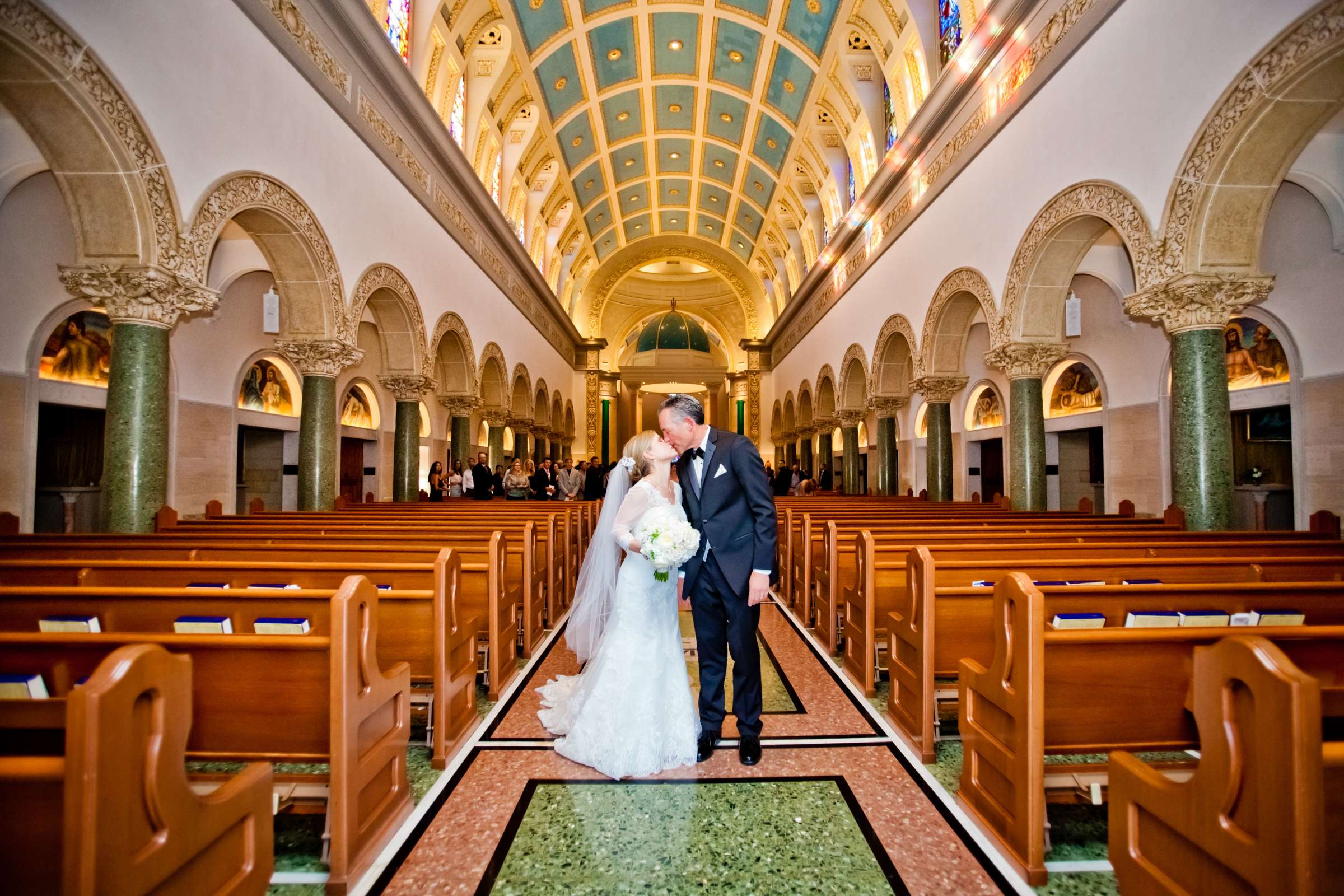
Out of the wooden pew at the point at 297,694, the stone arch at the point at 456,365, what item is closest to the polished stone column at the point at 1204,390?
the wooden pew at the point at 297,694

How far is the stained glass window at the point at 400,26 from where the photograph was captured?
9070 millimetres

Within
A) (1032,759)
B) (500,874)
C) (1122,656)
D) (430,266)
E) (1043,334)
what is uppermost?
(430,266)

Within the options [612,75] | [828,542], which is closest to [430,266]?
[612,75]

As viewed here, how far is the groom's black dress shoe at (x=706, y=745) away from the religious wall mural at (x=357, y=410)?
10.7 meters

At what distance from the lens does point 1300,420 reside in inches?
278

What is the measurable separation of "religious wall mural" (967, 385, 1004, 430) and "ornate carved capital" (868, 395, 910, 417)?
127 centimetres

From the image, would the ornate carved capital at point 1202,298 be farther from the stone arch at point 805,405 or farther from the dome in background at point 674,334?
the dome in background at point 674,334

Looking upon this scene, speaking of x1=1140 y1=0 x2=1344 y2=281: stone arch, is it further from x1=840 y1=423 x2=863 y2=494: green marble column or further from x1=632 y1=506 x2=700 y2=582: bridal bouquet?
x1=840 y1=423 x2=863 y2=494: green marble column

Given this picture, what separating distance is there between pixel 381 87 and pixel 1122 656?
1054 cm

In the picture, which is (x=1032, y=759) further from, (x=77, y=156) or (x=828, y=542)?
(x=77, y=156)

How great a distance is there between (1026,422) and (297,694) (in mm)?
8765

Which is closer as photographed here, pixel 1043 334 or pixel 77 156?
pixel 77 156

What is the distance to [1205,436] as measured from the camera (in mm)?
5574

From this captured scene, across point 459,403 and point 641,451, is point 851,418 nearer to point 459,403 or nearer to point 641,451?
point 459,403
